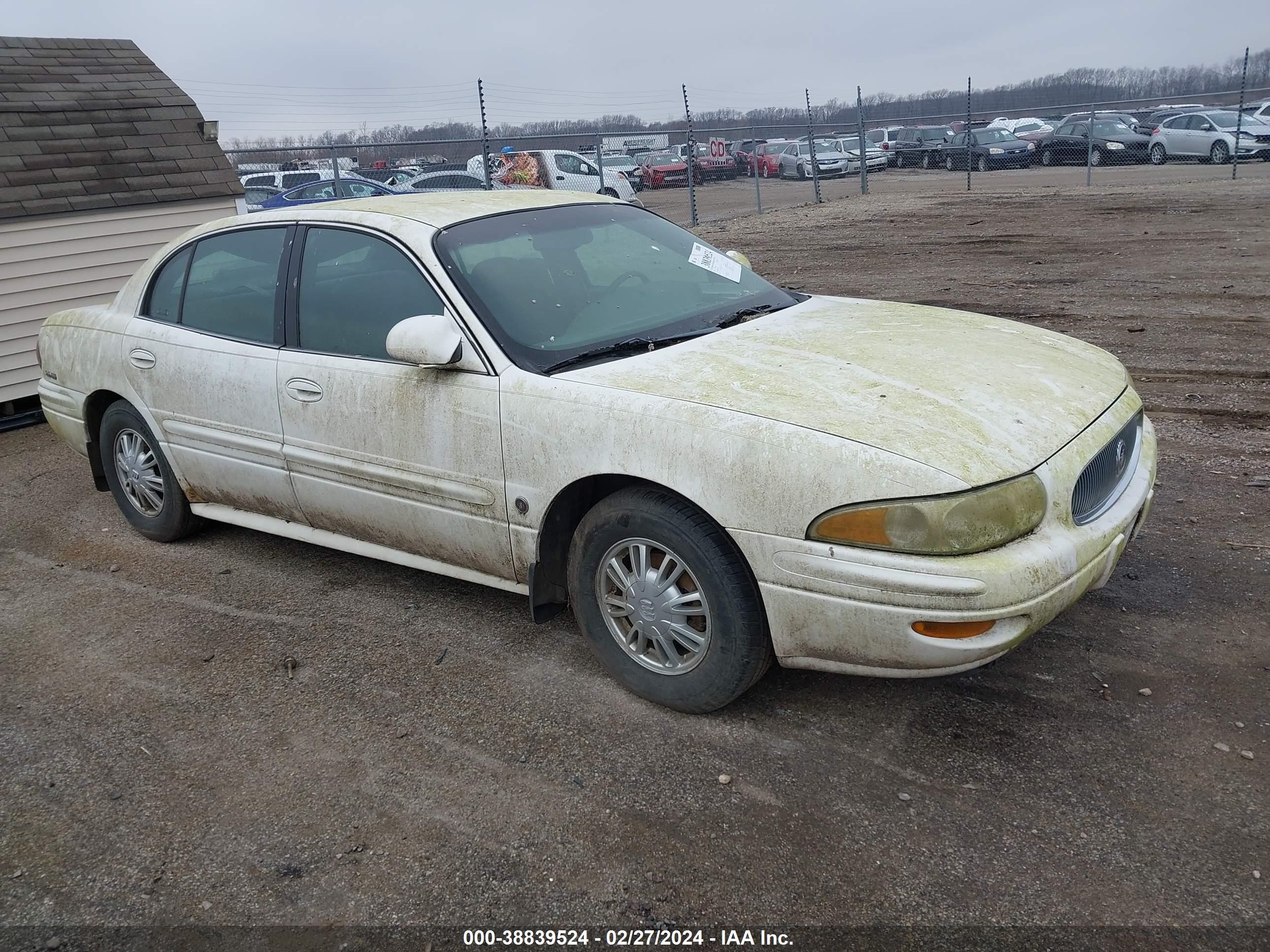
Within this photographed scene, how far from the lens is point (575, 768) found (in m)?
3.13

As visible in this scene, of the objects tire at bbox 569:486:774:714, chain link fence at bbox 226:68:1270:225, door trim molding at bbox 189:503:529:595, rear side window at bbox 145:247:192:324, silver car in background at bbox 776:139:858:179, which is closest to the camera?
tire at bbox 569:486:774:714

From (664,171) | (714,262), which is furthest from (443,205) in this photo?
(664,171)

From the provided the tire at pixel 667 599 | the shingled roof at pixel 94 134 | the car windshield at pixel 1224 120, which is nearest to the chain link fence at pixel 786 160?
the car windshield at pixel 1224 120

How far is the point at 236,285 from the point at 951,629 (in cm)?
332

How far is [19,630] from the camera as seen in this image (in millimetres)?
4340

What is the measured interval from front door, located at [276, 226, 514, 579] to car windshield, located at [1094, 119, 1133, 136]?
2552cm

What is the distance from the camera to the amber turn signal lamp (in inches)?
109

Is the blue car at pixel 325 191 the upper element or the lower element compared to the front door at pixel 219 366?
upper

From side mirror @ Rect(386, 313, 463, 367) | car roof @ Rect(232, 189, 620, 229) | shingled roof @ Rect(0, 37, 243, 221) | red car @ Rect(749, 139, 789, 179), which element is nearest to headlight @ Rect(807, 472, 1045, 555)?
side mirror @ Rect(386, 313, 463, 367)

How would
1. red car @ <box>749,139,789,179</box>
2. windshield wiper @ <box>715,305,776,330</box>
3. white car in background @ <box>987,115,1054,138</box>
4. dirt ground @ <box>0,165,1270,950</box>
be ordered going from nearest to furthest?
dirt ground @ <box>0,165,1270,950</box> → windshield wiper @ <box>715,305,776,330</box> → white car in background @ <box>987,115,1054,138</box> → red car @ <box>749,139,789,179</box>

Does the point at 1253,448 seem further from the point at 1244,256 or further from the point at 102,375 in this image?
the point at 1244,256

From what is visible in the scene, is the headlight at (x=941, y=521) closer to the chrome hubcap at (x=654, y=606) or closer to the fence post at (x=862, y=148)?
the chrome hubcap at (x=654, y=606)

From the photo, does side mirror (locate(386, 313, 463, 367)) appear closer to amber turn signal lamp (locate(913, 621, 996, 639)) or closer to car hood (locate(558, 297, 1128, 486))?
car hood (locate(558, 297, 1128, 486))

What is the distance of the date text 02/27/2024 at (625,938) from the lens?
243 cm
